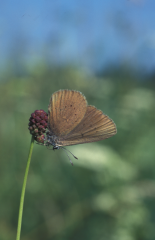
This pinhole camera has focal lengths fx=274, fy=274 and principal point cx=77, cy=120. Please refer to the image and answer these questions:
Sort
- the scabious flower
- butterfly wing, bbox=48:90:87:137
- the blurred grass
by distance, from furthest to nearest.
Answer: the blurred grass → butterfly wing, bbox=48:90:87:137 → the scabious flower

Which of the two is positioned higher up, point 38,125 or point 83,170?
point 83,170

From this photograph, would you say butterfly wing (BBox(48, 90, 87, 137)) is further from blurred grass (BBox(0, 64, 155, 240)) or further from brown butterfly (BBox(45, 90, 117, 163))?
blurred grass (BBox(0, 64, 155, 240))

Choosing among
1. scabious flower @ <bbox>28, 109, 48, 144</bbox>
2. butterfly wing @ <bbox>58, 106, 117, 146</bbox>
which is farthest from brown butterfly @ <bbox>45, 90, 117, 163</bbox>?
scabious flower @ <bbox>28, 109, 48, 144</bbox>

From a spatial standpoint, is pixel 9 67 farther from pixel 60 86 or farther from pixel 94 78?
pixel 94 78

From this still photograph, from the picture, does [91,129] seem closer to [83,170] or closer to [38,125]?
[38,125]

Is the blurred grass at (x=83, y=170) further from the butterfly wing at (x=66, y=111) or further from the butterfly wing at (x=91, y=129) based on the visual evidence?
the butterfly wing at (x=66, y=111)

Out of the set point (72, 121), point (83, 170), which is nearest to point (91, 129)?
point (72, 121)

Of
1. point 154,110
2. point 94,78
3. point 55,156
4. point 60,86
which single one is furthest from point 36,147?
point 154,110
